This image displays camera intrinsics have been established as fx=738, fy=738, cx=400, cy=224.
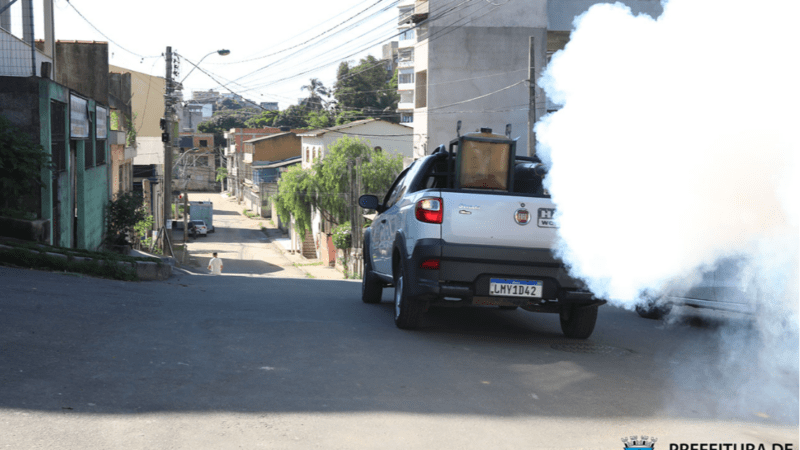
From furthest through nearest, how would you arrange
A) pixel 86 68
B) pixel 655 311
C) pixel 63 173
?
pixel 86 68 < pixel 63 173 < pixel 655 311

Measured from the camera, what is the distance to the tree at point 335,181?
143 ft

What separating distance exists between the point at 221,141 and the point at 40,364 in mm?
108141

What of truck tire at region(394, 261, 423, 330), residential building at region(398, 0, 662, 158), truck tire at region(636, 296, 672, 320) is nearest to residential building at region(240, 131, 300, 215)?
residential building at region(398, 0, 662, 158)

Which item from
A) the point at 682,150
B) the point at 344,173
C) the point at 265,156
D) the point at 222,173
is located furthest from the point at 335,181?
the point at 222,173

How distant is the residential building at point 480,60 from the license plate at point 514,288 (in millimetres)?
27003

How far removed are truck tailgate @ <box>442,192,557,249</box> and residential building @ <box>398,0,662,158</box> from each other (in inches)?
1058

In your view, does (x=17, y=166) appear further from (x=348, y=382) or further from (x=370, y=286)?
(x=348, y=382)

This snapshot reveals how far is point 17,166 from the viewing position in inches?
469

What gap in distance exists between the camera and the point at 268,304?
946 cm

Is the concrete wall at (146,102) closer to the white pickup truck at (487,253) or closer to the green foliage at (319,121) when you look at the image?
the green foliage at (319,121)

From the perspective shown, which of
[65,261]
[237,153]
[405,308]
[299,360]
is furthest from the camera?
[237,153]

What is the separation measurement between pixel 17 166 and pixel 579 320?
30.5ft

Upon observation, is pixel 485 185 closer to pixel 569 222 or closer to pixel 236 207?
pixel 569 222

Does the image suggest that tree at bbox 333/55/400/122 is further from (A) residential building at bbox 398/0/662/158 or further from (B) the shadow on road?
(B) the shadow on road
